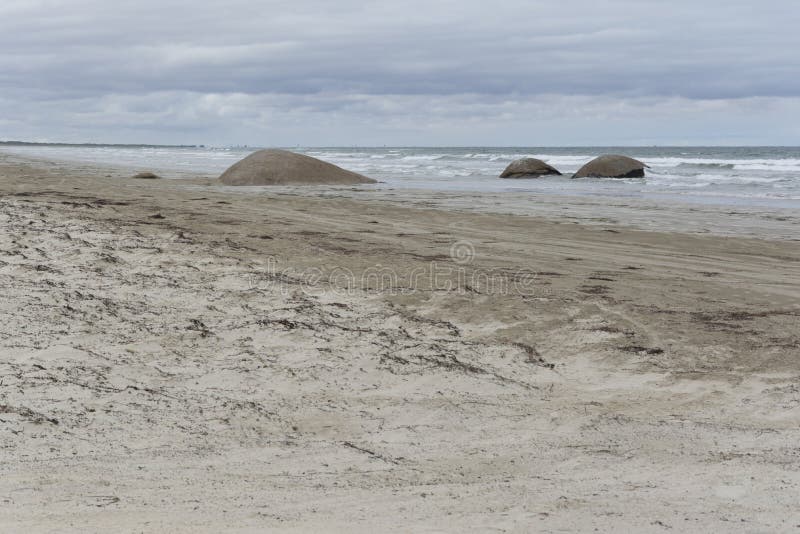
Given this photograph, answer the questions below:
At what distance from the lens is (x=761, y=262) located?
A: 7.87m

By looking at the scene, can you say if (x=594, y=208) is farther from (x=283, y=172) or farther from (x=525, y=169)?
(x=525, y=169)

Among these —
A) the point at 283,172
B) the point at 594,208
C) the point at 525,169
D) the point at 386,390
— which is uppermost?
the point at 525,169

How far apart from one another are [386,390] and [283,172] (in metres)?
14.9

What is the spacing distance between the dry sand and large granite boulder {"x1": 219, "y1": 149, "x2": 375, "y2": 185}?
10.6 meters

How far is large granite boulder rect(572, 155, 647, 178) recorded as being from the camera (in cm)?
2583

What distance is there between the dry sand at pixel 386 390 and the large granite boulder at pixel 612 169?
18.7 metres

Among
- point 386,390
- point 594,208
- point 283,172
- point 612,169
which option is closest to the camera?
point 386,390

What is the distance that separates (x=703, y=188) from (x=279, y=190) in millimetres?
10863

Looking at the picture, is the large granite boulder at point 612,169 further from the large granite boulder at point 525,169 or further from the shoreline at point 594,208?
the shoreline at point 594,208

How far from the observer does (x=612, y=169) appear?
85.0 feet

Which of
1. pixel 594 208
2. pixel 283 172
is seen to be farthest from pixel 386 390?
pixel 283 172

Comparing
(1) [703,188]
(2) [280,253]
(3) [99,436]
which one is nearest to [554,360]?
(3) [99,436]

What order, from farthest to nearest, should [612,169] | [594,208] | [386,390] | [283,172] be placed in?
[612,169] → [283,172] → [594,208] → [386,390]

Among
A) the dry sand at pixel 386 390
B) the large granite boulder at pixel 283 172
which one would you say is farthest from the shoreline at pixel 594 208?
the dry sand at pixel 386 390
